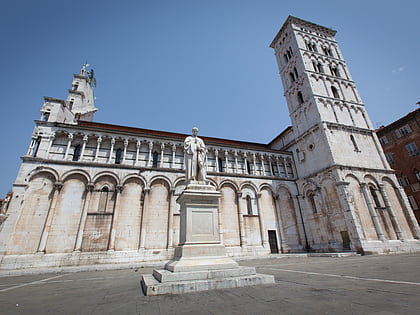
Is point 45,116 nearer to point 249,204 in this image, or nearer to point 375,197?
point 249,204

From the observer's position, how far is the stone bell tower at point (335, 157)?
18.1 meters

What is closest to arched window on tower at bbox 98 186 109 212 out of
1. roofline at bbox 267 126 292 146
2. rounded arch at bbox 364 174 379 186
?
roofline at bbox 267 126 292 146

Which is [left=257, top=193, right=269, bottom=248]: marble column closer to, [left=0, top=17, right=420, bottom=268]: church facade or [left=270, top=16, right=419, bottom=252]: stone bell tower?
[left=0, top=17, right=420, bottom=268]: church facade

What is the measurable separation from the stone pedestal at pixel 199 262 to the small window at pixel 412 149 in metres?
32.2

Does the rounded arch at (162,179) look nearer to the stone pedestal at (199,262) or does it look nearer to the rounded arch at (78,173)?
the rounded arch at (78,173)

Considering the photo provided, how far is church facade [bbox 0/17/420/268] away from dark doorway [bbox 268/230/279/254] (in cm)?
10

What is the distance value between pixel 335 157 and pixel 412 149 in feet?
48.8

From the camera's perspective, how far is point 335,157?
1997 centimetres

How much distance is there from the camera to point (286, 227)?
832 inches

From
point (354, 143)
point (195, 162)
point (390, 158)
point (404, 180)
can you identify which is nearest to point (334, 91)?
point (354, 143)

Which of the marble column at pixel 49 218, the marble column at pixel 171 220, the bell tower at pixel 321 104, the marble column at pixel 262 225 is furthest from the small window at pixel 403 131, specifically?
the marble column at pixel 49 218

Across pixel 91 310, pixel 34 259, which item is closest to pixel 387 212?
pixel 91 310

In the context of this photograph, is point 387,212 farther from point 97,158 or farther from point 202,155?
point 97,158

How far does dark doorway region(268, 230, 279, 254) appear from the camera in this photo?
19969 millimetres
